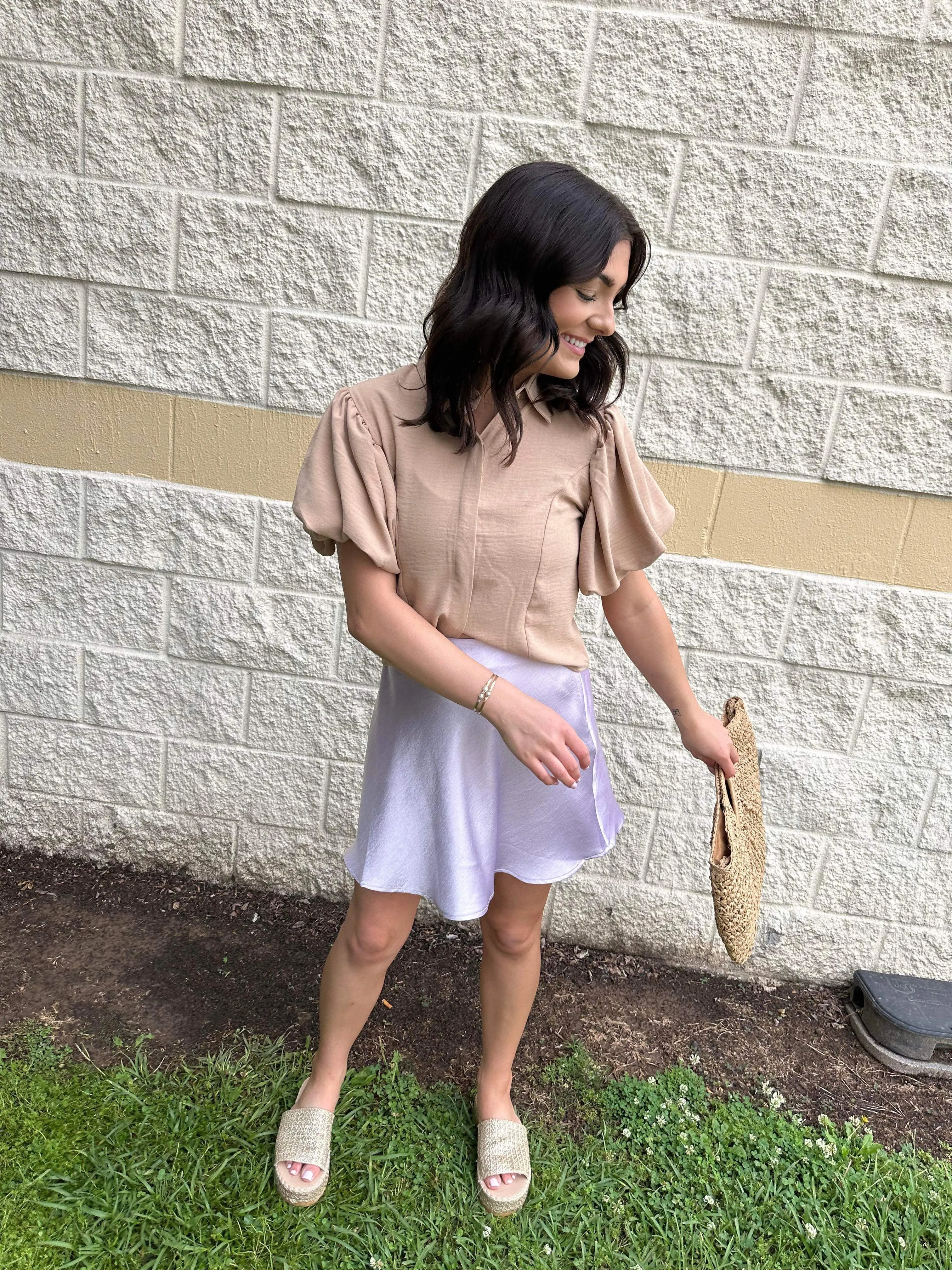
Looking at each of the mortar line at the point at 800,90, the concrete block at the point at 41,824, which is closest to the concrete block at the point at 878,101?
the mortar line at the point at 800,90

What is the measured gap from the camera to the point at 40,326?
107 inches

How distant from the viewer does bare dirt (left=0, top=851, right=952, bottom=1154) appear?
252 cm

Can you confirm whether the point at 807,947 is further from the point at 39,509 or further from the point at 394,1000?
the point at 39,509

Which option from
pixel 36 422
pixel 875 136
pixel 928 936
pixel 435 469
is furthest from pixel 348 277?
pixel 928 936

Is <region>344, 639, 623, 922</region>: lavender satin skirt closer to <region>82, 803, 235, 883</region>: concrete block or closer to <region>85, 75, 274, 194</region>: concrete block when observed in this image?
<region>82, 803, 235, 883</region>: concrete block

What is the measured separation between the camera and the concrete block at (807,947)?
9.70 feet

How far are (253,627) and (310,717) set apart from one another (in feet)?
1.06

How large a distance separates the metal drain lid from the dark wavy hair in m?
2.13

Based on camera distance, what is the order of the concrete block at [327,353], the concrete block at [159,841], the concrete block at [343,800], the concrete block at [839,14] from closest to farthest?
1. the concrete block at [839,14]
2. the concrete block at [327,353]
3. the concrete block at [343,800]
4. the concrete block at [159,841]

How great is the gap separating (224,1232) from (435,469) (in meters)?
1.59

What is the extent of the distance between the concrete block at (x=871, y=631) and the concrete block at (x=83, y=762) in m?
2.00

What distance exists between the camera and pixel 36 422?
2.79 meters

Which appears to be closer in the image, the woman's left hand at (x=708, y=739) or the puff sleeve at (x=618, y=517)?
the puff sleeve at (x=618, y=517)

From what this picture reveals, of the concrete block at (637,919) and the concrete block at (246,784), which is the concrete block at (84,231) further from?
the concrete block at (637,919)
